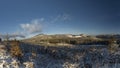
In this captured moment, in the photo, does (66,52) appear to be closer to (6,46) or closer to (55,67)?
(55,67)

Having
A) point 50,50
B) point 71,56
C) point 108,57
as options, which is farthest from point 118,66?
point 50,50

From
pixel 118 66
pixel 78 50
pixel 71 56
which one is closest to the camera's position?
pixel 118 66

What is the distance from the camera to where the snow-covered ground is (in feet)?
257

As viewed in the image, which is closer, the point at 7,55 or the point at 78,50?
the point at 7,55

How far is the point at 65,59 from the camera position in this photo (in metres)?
81.9

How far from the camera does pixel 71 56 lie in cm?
8344

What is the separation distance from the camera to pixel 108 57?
81.4 meters

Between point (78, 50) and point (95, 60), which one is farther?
point (78, 50)

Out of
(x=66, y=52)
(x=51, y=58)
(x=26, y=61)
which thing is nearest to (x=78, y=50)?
(x=66, y=52)

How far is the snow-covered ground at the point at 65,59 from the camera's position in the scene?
78.4 meters

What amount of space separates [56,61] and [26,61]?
7284 mm

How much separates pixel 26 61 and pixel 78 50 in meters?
16.5

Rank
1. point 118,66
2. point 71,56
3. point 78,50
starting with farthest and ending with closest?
point 78,50, point 71,56, point 118,66

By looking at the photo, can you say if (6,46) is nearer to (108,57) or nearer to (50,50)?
(50,50)
